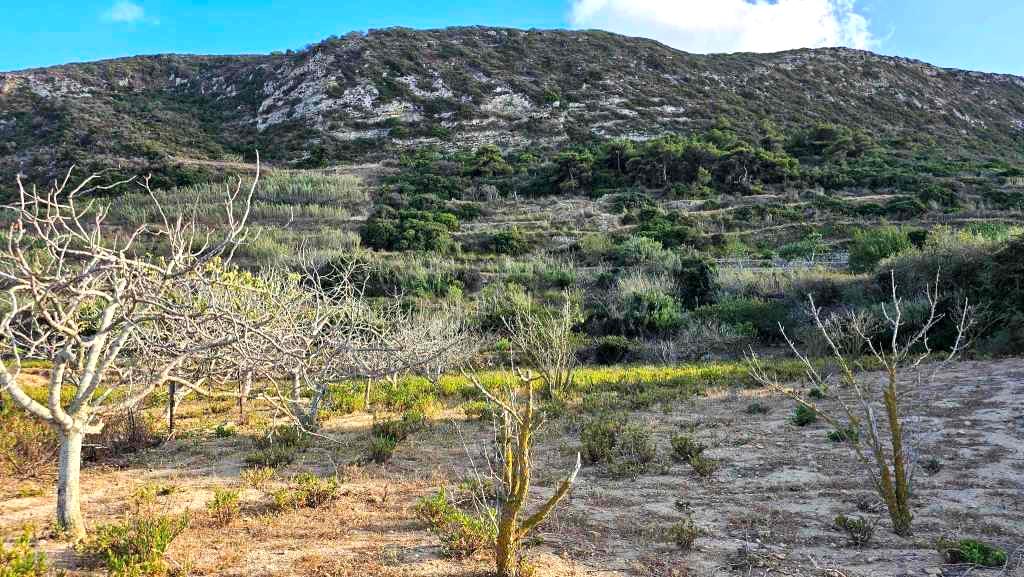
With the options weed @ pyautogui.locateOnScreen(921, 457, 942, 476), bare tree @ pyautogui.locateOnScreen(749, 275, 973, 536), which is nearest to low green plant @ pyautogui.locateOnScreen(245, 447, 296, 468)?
bare tree @ pyautogui.locateOnScreen(749, 275, 973, 536)

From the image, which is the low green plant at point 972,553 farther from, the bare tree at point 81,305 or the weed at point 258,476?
the weed at point 258,476

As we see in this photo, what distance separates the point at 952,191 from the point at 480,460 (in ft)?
104

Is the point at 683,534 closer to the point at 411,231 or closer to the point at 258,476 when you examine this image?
the point at 258,476

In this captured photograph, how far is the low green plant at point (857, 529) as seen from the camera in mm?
4270

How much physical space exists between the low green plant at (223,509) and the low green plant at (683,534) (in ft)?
12.0

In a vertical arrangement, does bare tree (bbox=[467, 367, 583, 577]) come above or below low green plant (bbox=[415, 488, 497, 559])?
above

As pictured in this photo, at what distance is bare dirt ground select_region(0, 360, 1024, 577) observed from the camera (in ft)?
13.3

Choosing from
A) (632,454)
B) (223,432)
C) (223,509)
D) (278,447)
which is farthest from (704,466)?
(223,432)

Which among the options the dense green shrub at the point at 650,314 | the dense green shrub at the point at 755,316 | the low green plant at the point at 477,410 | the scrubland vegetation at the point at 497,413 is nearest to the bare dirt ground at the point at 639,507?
the scrubland vegetation at the point at 497,413

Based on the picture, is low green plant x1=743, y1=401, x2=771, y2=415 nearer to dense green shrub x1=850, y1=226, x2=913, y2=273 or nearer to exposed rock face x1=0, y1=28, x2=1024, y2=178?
dense green shrub x1=850, y1=226, x2=913, y2=273

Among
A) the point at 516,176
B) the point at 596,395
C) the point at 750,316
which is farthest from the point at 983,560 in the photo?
the point at 516,176

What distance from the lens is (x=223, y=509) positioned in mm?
4918

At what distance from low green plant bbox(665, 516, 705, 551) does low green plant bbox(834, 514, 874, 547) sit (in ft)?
3.53

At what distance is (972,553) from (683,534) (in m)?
1.88
